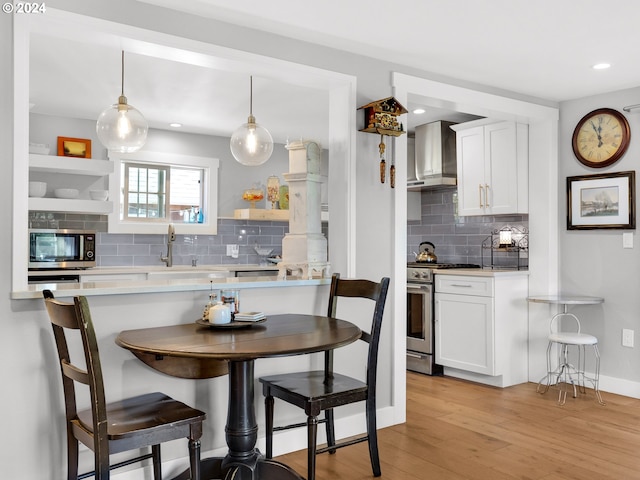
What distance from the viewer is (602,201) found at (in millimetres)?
4457

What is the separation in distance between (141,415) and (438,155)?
4.01 m

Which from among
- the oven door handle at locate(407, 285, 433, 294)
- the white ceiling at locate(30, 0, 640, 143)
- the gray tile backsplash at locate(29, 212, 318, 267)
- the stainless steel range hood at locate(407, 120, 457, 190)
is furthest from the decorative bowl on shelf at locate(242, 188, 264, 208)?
the oven door handle at locate(407, 285, 433, 294)

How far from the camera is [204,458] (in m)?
2.85

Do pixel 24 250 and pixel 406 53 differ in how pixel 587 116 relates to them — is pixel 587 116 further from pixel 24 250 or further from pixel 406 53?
pixel 24 250

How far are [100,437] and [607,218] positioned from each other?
3.95 metres

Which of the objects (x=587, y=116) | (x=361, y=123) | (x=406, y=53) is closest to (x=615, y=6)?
(x=406, y=53)

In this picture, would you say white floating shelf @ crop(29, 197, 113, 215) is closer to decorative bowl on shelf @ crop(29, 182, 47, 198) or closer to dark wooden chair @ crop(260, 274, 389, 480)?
decorative bowl on shelf @ crop(29, 182, 47, 198)

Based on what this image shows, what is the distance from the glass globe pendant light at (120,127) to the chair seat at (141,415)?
1.35 metres

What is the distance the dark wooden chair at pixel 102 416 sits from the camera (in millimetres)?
2000

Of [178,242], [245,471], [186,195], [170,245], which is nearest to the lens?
[245,471]

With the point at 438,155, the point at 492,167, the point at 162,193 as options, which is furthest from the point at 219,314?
the point at 162,193

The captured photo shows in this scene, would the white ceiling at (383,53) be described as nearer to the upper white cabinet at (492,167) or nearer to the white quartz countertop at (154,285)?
the upper white cabinet at (492,167)

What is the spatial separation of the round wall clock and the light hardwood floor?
1827 mm

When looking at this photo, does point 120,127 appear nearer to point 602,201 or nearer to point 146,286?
point 146,286
